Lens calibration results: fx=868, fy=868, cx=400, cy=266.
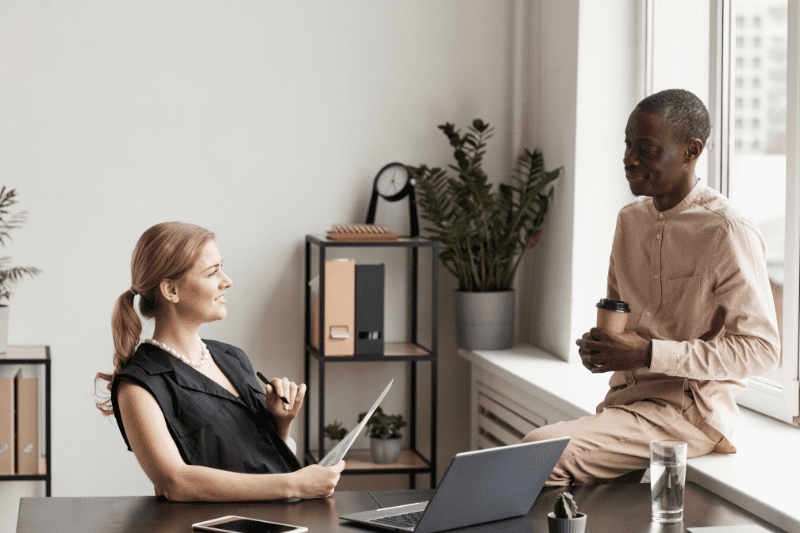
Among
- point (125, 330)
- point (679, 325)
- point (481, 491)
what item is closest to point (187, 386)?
point (125, 330)

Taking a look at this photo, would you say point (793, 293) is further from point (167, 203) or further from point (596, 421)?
point (167, 203)

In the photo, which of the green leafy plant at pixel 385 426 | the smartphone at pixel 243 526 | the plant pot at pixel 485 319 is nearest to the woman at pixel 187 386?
the smartphone at pixel 243 526

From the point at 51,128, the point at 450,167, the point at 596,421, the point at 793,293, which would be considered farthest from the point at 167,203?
the point at 793,293

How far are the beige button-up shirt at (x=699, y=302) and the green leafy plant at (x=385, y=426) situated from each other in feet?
4.54

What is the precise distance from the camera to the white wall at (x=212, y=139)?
3.20 meters

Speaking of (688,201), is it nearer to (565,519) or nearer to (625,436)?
(625,436)

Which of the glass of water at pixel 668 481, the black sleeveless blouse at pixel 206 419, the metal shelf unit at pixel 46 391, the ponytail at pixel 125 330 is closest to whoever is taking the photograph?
the glass of water at pixel 668 481

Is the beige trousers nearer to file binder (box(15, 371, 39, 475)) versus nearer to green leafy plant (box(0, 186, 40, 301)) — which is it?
file binder (box(15, 371, 39, 475))

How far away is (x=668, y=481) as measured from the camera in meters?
1.54

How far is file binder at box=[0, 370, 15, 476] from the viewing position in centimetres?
294

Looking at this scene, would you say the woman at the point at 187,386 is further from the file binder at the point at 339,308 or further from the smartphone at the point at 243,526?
the file binder at the point at 339,308

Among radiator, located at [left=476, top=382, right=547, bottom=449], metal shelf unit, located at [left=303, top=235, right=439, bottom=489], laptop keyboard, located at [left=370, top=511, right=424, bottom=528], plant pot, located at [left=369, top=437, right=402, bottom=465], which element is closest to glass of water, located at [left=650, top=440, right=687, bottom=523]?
laptop keyboard, located at [left=370, top=511, right=424, bottom=528]

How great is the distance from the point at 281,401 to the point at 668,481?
869 millimetres

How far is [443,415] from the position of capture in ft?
12.0
